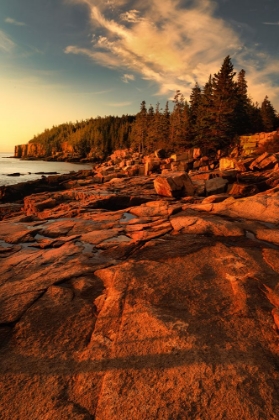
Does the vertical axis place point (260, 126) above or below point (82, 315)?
above

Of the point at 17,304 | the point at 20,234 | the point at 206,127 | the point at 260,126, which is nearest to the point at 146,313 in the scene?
the point at 17,304

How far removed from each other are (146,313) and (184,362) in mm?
1074

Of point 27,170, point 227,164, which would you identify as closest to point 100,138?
point 27,170

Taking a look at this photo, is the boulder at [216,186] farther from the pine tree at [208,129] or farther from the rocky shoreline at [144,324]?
the pine tree at [208,129]

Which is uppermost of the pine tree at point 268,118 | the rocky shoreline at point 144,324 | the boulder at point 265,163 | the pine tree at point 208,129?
the pine tree at point 268,118

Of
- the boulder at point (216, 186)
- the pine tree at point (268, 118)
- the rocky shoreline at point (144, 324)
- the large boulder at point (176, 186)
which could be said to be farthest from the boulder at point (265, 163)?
the pine tree at point (268, 118)

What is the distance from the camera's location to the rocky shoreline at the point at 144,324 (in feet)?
8.59

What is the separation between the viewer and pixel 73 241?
314 inches

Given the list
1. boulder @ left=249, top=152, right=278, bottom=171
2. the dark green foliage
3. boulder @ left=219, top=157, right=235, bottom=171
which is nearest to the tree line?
boulder @ left=219, top=157, right=235, bottom=171

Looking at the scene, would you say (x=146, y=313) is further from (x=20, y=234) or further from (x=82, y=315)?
(x=20, y=234)

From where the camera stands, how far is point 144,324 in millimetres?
3709

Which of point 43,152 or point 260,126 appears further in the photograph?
point 43,152

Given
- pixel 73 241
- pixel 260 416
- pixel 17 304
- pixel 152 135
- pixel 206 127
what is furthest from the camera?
pixel 152 135

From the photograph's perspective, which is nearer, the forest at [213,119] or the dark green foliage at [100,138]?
the forest at [213,119]
